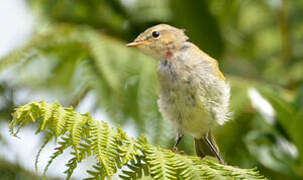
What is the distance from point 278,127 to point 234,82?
0.54 metres

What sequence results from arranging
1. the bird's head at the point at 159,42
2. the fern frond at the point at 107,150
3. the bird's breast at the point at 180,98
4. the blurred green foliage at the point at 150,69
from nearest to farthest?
1. the fern frond at the point at 107,150
2. the bird's breast at the point at 180,98
3. the bird's head at the point at 159,42
4. the blurred green foliage at the point at 150,69

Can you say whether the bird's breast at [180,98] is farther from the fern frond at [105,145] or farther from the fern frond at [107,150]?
the fern frond at [105,145]

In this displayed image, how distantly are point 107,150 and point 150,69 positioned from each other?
1.73 m

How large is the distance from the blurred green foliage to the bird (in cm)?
27

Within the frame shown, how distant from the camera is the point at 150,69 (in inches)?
139

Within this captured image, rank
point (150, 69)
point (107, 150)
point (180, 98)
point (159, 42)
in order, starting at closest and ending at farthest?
point (107, 150)
point (180, 98)
point (159, 42)
point (150, 69)

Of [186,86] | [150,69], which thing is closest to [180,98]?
[186,86]

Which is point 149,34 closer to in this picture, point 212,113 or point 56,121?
point 212,113

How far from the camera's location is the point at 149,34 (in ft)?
10.5

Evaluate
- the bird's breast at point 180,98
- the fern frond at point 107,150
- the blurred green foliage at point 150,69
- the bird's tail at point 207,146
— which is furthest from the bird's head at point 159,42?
the fern frond at point 107,150

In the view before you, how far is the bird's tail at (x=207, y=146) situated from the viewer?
10.5 feet

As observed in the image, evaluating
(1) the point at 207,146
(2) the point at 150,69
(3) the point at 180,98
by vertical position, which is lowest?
(1) the point at 207,146

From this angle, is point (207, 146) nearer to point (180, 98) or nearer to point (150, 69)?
point (180, 98)

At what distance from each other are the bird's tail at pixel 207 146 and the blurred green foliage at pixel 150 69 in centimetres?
10
